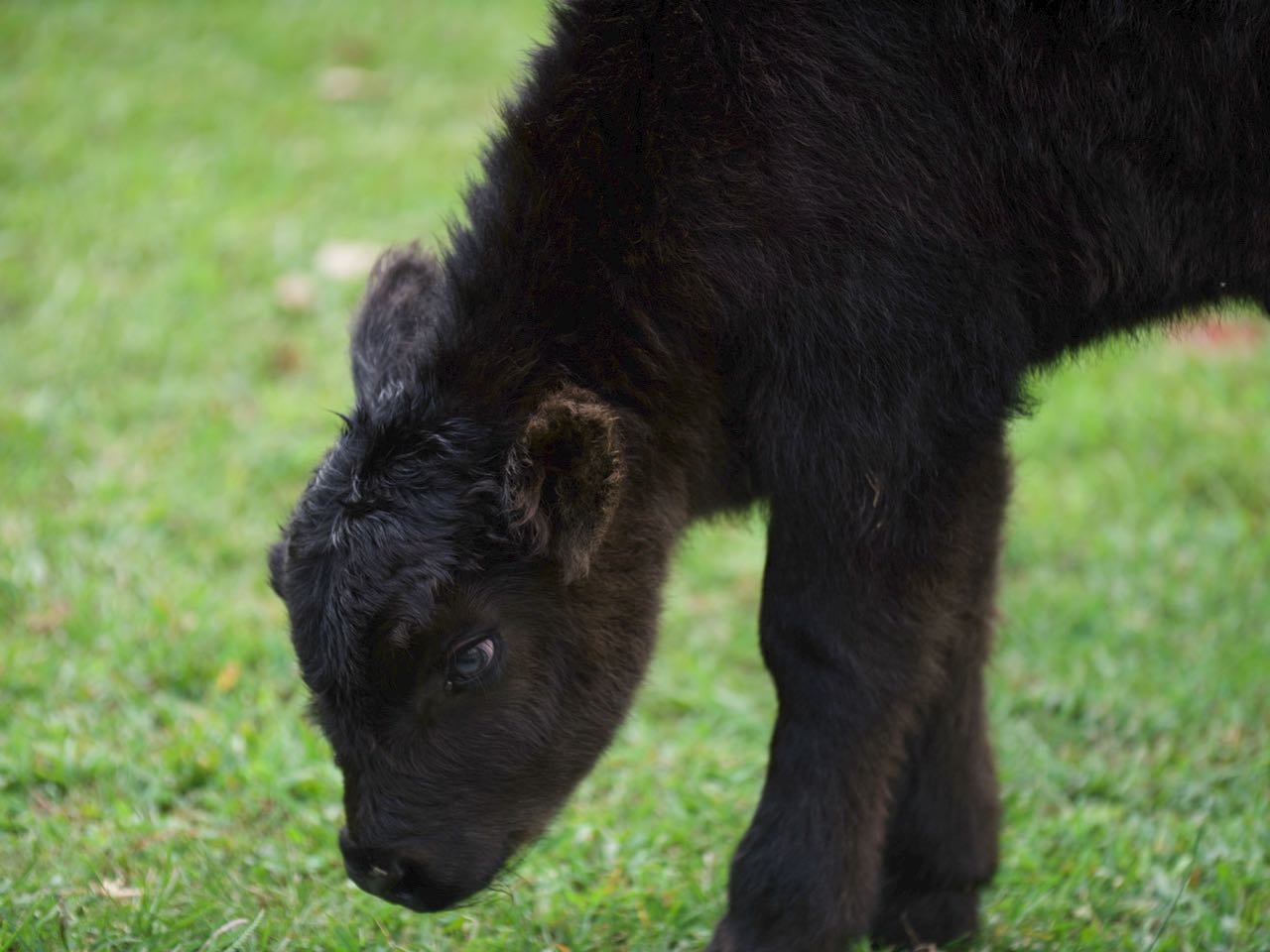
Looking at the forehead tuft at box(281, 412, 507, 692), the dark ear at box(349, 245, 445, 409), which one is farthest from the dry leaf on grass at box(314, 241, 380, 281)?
the forehead tuft at box(281, 412, 507, 692)

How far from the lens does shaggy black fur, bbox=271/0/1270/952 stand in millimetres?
2918

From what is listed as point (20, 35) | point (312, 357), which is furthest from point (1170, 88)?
point (20, 35)

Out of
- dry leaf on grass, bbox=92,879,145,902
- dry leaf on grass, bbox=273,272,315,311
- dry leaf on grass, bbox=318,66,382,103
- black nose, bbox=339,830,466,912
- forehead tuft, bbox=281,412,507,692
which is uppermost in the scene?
forehead tuft, bbox=281,412,507,692

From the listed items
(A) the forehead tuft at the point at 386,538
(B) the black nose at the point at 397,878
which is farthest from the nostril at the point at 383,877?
(A) the forehead tuft at the point at 386,538

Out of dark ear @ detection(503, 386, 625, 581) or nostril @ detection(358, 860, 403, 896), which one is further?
nostril @ detection(358, 860, 403, 896)

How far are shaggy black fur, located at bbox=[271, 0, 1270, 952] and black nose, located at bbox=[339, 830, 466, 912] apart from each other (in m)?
0.01

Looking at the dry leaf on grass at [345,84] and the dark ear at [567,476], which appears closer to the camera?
the dark ear at [567,476]

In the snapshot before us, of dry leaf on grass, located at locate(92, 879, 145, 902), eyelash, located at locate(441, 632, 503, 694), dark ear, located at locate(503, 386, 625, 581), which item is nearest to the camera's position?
dark ear, located at locate(503, 386, 625, 581)

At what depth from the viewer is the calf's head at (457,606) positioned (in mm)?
2949

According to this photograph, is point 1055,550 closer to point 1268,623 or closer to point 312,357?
point 1268,623

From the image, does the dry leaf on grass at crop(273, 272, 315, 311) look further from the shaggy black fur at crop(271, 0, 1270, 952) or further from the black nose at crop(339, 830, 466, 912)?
the black nose at crop(339, 830, 466, 912)

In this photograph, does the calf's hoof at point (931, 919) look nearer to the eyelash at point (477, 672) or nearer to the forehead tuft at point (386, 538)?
the eyelash at point (477, 672)

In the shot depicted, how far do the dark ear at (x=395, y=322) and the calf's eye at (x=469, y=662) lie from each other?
1.87ft

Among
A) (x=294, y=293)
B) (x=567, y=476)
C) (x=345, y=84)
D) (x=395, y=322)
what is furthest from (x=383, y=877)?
(x=345, y=84)
